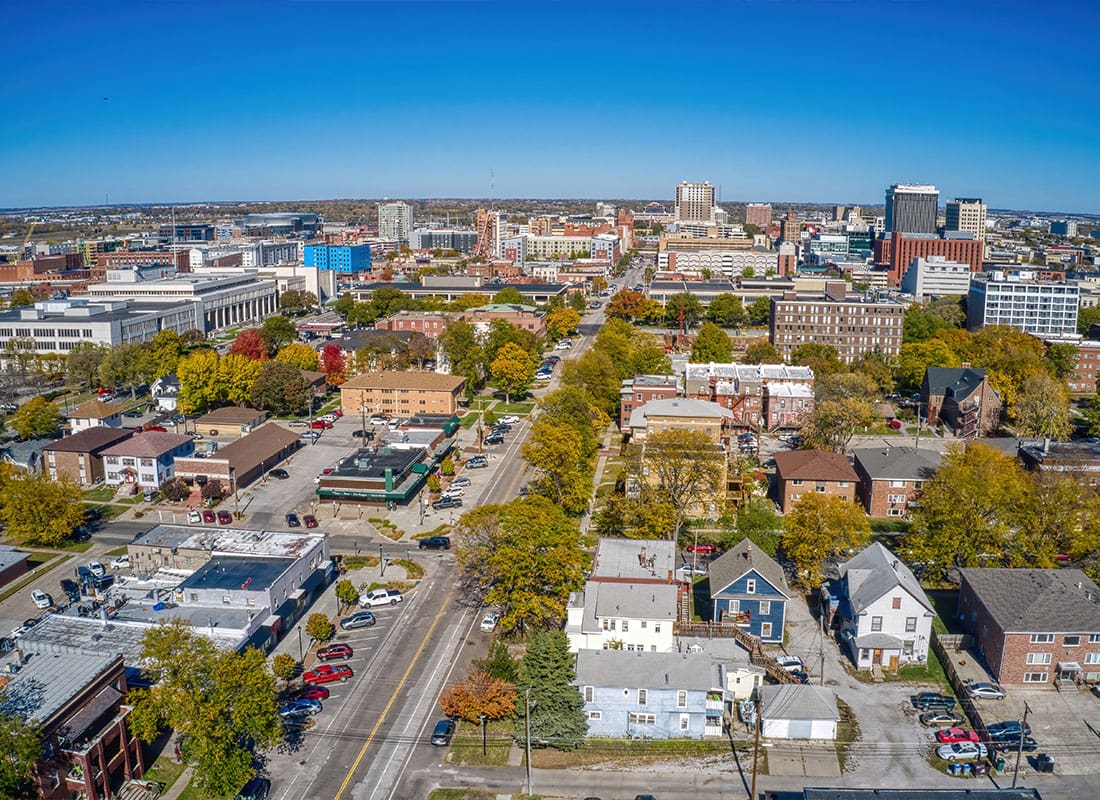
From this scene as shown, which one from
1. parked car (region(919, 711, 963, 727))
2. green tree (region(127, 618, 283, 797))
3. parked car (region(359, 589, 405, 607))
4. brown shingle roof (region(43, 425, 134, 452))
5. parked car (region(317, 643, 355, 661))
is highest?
brown shingle roof (region(43, 425, 134, 452))

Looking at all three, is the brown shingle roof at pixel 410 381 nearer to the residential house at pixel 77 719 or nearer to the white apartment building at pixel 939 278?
the residential house at pixel 77 719

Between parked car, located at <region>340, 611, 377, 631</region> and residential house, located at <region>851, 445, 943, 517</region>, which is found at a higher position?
residential house, located at <region>851, 445, 943, 517</region>

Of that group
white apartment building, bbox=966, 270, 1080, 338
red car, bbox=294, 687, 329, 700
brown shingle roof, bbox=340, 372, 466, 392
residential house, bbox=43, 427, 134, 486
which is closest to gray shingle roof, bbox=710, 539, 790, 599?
red car, bbox=294, 687, 329, 700

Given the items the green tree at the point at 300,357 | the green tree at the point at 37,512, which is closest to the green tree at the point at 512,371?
the green tree at the point at 300,357

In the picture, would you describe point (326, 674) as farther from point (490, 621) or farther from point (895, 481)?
point (895, 481)

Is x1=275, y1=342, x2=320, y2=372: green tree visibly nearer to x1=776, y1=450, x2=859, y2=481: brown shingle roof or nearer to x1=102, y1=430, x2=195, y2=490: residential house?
x1=102, y1=430, x2=195, y2=490: residential house

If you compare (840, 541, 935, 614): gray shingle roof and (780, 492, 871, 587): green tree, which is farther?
(780, 492, 871, 587): green tree

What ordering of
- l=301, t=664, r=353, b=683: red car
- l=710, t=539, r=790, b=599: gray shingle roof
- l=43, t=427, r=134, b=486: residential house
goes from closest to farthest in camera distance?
l=301, t=664, r=353, b=683: red car
l=710, t=539, r=790, b=599: gray shingle roof
l=43, t=427, r=134, b=486: residential house
